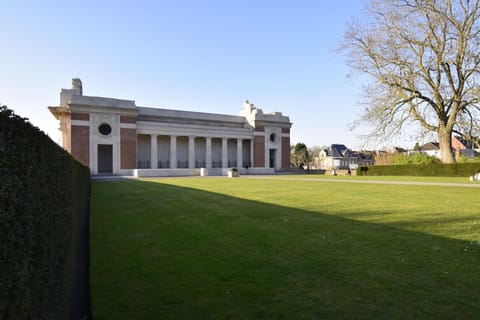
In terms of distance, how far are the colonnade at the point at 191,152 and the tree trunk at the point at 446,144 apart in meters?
30.3

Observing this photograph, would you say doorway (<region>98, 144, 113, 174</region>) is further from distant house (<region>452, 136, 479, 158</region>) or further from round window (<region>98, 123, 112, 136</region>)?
distant house (<region>452, 136, 479, 158</region>)

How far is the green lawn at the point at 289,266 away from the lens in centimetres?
350

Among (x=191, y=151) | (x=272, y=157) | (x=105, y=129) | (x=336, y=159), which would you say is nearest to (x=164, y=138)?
(x=191, y=151)

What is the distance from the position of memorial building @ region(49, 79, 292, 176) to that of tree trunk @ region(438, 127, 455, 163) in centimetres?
2547

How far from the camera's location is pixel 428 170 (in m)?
33.8

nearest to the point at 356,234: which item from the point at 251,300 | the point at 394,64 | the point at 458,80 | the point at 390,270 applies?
the point at 390,270

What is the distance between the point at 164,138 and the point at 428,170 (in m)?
37.7

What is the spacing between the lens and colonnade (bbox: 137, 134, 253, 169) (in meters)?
47.8

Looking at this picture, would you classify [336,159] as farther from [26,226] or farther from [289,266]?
[26,226]

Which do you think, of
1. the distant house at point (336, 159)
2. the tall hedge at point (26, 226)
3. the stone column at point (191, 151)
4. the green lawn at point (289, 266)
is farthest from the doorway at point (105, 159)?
the distant house at point (336, 159)

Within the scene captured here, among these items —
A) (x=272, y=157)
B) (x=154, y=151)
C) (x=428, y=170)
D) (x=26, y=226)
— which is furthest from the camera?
(x=272, y=157)

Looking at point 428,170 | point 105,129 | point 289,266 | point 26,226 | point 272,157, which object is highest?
point 105,129

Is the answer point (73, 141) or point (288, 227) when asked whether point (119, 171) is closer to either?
point (73, 141)

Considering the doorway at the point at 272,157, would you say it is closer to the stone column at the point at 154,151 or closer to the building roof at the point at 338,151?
the stone column at the point at 154,151
